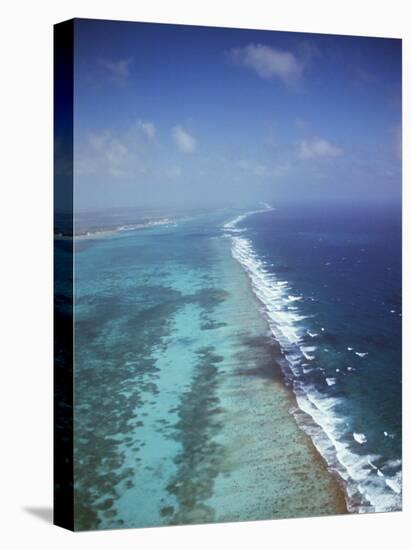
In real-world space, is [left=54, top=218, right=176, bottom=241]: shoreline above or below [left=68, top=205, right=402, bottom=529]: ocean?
above

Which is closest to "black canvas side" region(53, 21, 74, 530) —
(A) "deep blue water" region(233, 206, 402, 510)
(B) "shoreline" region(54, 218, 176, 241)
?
(B) "shoreline" region(54, 218, 176, 241)

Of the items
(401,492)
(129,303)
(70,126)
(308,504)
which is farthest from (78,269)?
(401,492)

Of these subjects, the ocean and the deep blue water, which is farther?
the deep blue water

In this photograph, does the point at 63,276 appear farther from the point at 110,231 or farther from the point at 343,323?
the point at 343,323

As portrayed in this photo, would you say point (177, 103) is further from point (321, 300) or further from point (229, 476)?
point (229, 476)

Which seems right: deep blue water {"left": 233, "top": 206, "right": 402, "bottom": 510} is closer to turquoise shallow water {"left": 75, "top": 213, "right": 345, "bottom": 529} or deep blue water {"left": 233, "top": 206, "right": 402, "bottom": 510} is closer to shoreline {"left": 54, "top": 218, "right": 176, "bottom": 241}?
turquoise shallow water {"left": 75, "top": 213, "right": 345, "bottom": 529}

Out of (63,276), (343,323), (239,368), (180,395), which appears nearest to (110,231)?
(63,276)
